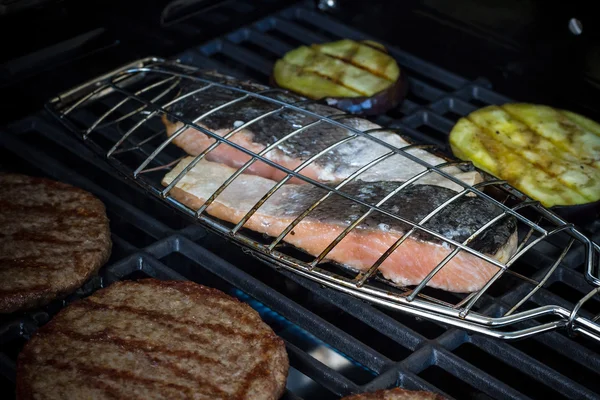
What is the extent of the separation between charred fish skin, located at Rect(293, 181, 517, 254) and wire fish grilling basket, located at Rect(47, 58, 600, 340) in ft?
0.07

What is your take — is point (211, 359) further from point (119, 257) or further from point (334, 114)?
point (334, 114)

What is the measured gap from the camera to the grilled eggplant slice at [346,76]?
3646 millimetres

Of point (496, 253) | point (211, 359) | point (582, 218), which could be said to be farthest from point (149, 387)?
point (582, 218)

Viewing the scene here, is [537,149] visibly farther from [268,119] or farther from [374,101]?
[268,119]

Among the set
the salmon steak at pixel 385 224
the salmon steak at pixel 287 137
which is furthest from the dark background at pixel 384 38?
the salmon steak at pixel 385 224

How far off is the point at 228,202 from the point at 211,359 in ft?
2.37

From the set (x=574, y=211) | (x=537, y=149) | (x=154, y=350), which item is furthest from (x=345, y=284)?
(x=537, y=149)

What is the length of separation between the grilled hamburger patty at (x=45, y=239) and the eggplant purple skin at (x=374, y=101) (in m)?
1.18

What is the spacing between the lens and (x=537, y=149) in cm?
339

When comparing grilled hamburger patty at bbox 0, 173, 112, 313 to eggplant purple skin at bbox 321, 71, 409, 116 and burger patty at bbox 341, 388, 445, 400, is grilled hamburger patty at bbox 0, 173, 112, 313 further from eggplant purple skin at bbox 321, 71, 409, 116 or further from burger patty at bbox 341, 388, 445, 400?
eggplant purple skin at bbox 321, 71, 409, 116

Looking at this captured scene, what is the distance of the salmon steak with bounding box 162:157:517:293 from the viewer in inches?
101

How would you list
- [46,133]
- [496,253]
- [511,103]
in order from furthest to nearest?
1. [511,103]
2. [46,133]
3. [496,253]

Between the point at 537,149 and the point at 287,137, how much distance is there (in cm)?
119

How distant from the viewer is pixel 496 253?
2.52 metres
